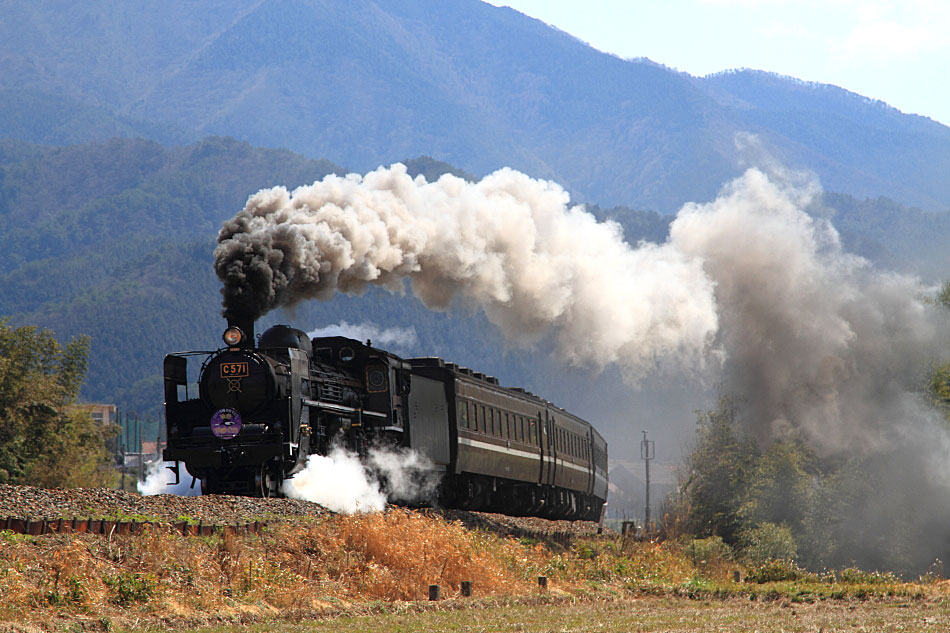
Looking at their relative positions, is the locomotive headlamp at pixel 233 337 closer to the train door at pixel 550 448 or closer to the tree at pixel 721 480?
the train door at pixel 550 448

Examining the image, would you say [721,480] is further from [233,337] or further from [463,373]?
[233,337]

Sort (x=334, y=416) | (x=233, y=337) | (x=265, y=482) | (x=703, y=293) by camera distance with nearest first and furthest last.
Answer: (x=265, y=482) < (x=233, y=337) < (x=334, y=416) < (x=703, y=293)

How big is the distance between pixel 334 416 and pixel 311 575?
605cm

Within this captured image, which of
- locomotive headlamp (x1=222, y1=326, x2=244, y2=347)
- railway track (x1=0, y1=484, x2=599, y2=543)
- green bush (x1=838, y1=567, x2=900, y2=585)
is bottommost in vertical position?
green bush (x1=838, y1=567, x2=900, y2=585)

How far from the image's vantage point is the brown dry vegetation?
44.7 ft

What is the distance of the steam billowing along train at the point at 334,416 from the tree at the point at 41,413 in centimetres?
2530

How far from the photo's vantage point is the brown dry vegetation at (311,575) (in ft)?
44.7

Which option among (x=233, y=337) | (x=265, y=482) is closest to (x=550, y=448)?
(x=265, y=482)

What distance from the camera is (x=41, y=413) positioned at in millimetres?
51500

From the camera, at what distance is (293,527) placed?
61.4ft

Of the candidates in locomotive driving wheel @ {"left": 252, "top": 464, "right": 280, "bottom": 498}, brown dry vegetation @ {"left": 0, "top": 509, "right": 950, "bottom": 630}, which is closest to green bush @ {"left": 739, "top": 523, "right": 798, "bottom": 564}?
brown dry vegetation @ {"left": 0, "top": 509, "right": 950, "bottom": 630}

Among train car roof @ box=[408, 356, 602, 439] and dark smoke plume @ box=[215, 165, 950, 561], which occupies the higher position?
dark smoke plume @ box=[215, 165, 950, 561]

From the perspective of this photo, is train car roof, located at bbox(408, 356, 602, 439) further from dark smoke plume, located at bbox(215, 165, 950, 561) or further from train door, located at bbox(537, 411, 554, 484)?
dark smoke plume, located at bbox(215, 165, 950, 561)

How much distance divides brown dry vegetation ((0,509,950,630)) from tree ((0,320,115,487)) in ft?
103
